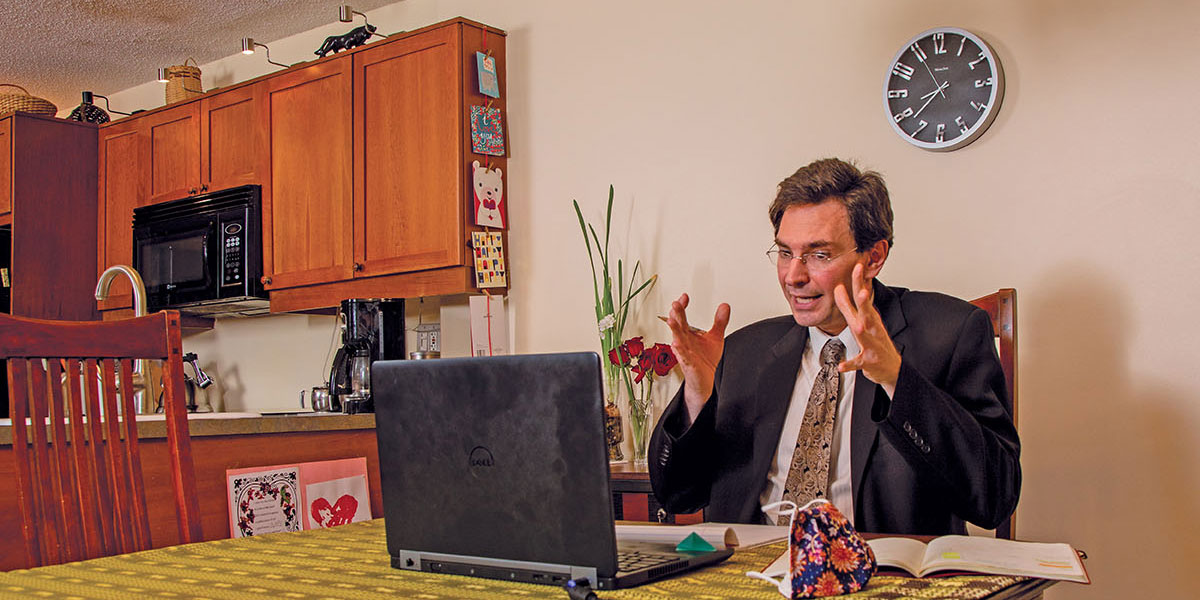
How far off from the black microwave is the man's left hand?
3.07 metres

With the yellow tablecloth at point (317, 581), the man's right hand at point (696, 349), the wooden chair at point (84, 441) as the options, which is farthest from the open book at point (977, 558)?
the wooden chair at point (84, 441)

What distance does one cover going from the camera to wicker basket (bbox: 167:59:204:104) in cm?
439

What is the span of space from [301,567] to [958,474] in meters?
0.91

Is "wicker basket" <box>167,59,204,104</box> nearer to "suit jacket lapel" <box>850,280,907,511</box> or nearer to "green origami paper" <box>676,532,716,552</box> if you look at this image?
"suit jacket lapel" <box>850,280,907,511</box>

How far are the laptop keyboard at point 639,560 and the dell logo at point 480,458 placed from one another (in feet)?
0.55

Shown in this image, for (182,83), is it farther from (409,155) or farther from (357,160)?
(409,155)

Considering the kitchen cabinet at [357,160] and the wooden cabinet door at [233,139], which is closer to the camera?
the kitchen cabinet at [357,160]

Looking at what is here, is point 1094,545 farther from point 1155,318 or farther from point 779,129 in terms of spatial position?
point 779,129

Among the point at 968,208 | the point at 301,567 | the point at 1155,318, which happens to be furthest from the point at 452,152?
the point at 301,567

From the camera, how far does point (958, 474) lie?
1505 mm

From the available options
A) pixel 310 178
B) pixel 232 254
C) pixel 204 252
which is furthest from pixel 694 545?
pixel 204 252

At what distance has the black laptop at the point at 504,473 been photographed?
102cm

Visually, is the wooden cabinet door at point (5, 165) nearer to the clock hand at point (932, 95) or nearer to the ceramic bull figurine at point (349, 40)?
the ceramic bull figurine at point (349, 40)

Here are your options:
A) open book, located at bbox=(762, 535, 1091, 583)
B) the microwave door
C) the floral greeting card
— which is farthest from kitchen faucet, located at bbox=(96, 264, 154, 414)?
open book, located at bbox=(762, 535, 1091, 583)
